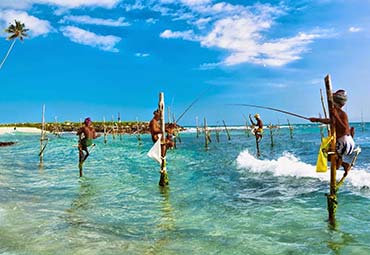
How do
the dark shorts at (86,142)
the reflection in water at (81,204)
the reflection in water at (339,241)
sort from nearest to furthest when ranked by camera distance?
the reflection in water at (339,241) → the reflection in water at (81,204) → the dark shorts at (86,142)

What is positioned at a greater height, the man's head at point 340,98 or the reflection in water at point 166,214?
the man's head at point 340,98

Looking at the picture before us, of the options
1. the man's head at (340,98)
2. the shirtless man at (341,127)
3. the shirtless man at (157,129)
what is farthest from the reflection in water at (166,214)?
the man's head at (340,98)

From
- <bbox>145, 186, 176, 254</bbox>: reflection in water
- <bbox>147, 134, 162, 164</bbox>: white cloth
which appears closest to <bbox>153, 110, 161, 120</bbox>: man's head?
<bbox>147, 134, 162, 164</bbox>: white cloth

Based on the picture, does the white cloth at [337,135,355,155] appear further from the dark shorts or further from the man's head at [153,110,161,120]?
the dark shorts

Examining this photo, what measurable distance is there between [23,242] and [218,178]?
32.4 feet

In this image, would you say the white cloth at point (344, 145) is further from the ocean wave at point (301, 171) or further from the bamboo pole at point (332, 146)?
the ocean wave at point (301, 171)

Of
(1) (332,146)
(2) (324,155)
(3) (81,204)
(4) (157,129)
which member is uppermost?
(4) (157,129)

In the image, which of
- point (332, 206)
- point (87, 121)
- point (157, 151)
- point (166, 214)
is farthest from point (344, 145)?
point (87, 121)

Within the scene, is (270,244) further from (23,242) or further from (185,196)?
(185,196)

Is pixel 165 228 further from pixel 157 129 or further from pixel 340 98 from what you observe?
pixel 157 129

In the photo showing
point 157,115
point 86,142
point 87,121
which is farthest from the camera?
point 86,142

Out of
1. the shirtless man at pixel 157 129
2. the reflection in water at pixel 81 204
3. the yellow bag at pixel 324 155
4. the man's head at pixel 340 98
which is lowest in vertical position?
the reflection in water at pixel 81 204

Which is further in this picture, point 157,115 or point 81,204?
point 157,115

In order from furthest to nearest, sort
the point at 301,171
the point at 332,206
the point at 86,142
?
the point at 86,142
the point at 301,171
the point at 332,206
